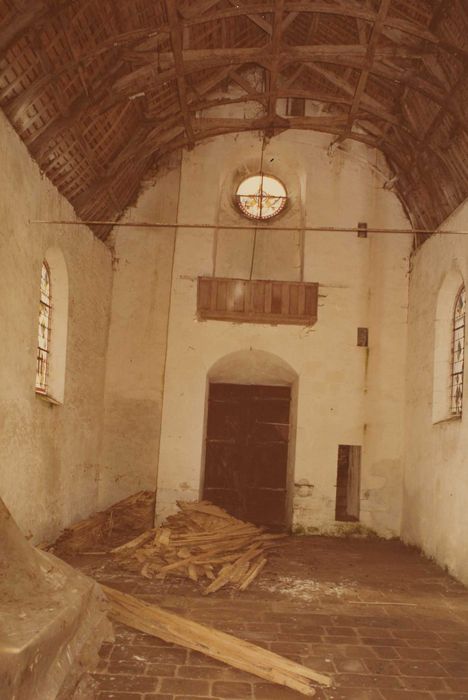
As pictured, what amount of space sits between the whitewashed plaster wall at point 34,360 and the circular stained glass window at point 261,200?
302 centimetres

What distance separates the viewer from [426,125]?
10758mm

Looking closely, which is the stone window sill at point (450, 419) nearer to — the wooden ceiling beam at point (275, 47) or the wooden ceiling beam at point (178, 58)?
the wooden ceiling beam at point (275, 47)

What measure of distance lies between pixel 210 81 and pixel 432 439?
706 cm

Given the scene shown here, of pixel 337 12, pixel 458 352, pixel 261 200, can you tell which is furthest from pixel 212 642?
pixel 261 200

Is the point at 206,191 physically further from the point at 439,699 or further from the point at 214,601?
the point at 439,699

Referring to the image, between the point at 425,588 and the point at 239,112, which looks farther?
the point at 239,112

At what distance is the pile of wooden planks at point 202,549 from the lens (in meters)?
8.82

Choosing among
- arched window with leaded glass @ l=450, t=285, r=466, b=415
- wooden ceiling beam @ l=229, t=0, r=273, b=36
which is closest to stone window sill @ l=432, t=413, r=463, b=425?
arched window with leaded glass @ l=450, t=285, r=466, b=415

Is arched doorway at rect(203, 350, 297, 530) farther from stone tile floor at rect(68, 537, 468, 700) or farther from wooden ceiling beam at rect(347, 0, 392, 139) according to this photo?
wooden ceiling beam at rect(347, 0, 392, 139)

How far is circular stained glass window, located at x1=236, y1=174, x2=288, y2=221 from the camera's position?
13414mm

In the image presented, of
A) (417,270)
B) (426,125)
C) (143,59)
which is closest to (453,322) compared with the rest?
(417,270)

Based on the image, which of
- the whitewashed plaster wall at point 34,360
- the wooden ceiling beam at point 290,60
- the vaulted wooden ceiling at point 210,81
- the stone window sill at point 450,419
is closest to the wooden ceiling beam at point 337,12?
the vaulted wooden ceiling at point 210,81

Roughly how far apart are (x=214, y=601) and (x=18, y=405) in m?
3.42

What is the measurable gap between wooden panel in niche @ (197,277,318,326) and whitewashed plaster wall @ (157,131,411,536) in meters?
0.23
